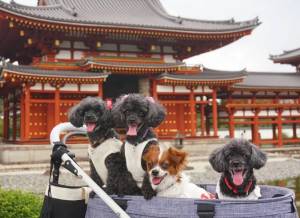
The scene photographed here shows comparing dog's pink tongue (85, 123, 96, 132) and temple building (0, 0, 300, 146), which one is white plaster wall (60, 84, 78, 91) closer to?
temple building (0, 0, 300, 146)

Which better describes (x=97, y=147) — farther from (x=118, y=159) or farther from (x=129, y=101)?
(x=129, y=101)

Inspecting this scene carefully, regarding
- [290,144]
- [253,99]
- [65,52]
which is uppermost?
[65,52]

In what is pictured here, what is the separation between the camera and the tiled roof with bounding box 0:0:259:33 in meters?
Result: 18.9

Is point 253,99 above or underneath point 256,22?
underneath

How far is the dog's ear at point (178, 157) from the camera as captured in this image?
2.82 metres

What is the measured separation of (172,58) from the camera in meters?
21.6

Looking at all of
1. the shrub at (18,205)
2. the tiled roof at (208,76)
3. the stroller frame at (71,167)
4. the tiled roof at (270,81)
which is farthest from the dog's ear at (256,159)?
the tiled roof at (270,81)

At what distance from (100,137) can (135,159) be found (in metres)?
0.55

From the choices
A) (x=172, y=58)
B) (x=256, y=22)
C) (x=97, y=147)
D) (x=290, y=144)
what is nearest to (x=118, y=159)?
(x=97, y=147)

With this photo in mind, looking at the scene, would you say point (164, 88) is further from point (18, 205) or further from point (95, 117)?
point (95, 117)

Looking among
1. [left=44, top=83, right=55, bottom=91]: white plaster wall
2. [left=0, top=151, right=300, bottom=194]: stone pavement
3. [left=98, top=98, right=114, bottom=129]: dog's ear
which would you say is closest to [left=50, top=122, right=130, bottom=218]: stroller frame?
[left=98, top=98, right=114, bottom=129]: dog's ear

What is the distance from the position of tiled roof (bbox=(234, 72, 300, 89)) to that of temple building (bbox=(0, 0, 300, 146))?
73 mm

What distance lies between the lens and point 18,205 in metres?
4.96

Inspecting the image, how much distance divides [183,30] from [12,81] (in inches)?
309
